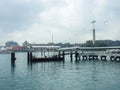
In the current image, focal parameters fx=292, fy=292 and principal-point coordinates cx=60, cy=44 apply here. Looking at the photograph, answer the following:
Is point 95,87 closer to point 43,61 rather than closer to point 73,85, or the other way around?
point 73,85

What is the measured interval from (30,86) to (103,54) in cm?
8610

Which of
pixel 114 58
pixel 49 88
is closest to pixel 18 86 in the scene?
pixel 49 88

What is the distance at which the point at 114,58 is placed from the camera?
131125mm

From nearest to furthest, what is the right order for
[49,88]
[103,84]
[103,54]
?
[49,88], [103,84], [103,54]

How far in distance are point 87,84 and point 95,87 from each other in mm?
4017

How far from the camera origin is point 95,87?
51.8 m

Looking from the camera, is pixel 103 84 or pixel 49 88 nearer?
pixel 49 88

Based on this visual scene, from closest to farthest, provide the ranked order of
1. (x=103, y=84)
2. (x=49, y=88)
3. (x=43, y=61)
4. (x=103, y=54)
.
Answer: (x=49, y=88), (x=103, y=84), (x=43, y=61), (x=103, y=54)

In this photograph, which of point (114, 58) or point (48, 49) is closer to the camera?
point (114, 58)

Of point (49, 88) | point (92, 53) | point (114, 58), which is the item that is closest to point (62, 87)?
point (49, 88)

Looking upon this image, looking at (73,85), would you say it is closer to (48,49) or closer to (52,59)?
(52,59)

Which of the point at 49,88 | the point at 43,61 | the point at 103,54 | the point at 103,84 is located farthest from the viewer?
the point at 103,54

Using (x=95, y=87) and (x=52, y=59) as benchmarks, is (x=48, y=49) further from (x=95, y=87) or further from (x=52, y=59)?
(x=95, y=87)

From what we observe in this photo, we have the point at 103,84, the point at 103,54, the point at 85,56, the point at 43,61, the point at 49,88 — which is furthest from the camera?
the point at 85,56
